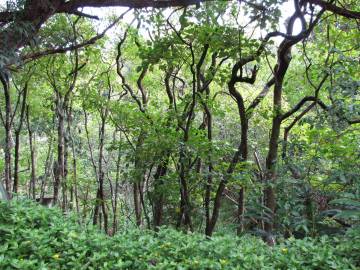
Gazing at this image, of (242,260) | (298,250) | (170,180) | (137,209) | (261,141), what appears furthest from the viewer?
(261,141)

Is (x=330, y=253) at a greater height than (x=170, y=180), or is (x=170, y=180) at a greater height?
(x=170, y=180)

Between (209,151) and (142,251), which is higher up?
(209,151)

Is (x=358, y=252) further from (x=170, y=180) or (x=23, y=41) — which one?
(x=23, y=41)

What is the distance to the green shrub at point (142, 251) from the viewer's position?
9.56ft

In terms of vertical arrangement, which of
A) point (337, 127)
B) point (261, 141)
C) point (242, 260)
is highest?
point (261, 141)

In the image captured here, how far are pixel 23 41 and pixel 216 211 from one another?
11.9ft

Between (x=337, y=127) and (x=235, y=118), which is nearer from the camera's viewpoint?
(x=337, y=127)

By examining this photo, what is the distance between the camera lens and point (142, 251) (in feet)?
10.4

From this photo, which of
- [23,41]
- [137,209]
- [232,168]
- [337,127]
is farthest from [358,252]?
[137,209]

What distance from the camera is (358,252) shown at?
125 inches

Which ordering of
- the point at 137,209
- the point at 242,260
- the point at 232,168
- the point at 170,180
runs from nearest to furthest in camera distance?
the point at 242,260, the point at 232,168, the point at 170,180, the point at 137,209

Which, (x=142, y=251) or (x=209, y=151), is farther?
(x=209, y=151)

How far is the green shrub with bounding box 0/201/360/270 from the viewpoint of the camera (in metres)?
2.91

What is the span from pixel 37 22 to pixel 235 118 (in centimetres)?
805
